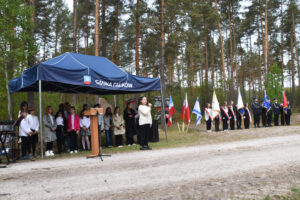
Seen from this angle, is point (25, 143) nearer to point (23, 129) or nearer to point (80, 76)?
point (23, 129)

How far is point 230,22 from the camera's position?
83.9 ft

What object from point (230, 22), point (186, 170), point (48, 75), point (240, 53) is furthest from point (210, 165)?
point (240, 53)

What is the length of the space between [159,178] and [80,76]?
482 centimetres

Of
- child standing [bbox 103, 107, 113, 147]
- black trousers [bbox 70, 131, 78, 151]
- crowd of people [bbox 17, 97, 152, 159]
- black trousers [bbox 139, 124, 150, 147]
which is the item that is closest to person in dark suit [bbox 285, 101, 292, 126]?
crowd of people [bbox 17, 97, 152, 159]

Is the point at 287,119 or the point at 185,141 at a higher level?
the point at 287,119

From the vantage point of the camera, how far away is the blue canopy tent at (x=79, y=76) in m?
7.66

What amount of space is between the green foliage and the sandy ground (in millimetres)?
15640

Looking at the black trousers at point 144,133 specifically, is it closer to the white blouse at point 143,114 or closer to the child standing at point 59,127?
the white blouse at point 143,114

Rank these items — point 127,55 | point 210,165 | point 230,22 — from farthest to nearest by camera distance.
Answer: point 127,55 → point 230,22 → point 210,165

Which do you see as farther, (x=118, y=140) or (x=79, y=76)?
(x=118, y=140)

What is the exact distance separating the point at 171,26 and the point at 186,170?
44.0ft

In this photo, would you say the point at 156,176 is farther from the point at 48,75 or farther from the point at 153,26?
the point at 153,26

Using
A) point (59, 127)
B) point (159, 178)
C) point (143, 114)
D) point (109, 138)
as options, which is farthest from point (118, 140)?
point (159, 178)

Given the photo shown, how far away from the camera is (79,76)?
8.12 metres
